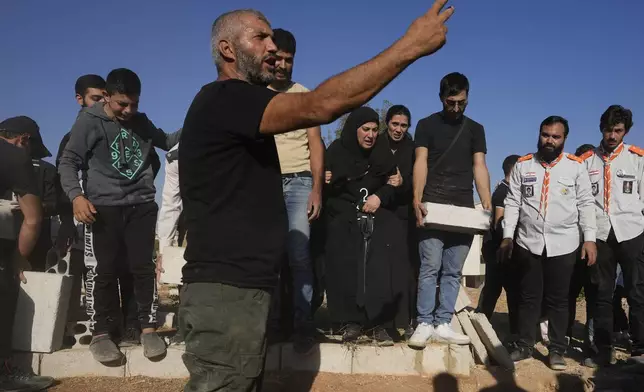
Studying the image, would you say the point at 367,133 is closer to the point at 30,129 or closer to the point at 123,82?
the point at 123,82

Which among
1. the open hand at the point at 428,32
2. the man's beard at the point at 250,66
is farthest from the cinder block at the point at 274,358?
the open hand at the point at 428,32

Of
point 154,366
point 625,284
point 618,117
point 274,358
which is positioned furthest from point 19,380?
point 618,117

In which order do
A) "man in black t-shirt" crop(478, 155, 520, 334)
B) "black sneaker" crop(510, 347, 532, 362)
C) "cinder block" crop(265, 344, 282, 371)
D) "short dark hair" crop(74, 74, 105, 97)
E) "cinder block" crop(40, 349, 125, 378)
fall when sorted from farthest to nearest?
"man in black t-shirt" crop(478, 155, 520, 334) < "short dark hair" crop(74, 74, 105, 97) < "black sneaker" crop(510, 347, 532, 362) < "cinder block" crop(265, 344, 282, 371) < "cinder block" crop(40, 349, 125, 378)

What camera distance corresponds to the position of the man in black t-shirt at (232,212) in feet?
6.91

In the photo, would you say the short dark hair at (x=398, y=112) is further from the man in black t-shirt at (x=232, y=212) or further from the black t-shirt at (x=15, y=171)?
the black t-shirt at (x=15, y=171)

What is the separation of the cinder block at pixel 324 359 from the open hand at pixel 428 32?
3.31 metres

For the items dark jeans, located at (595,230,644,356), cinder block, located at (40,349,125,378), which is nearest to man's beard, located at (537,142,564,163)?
dark jeans, located at (595,230,644,356)

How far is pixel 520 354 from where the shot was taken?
5.11 m

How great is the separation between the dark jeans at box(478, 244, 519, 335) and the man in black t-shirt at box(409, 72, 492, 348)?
1063mm

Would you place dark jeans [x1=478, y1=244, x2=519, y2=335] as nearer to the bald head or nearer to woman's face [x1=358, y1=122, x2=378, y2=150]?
woman's face [x1=358, y1=122, x2=378, y2=150]

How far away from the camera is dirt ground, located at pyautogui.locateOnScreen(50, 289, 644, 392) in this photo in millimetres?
4410

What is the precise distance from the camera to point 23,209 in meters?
4.29

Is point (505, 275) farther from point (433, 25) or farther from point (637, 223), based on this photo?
point (433, 25)

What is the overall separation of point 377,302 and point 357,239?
23.4 inches
